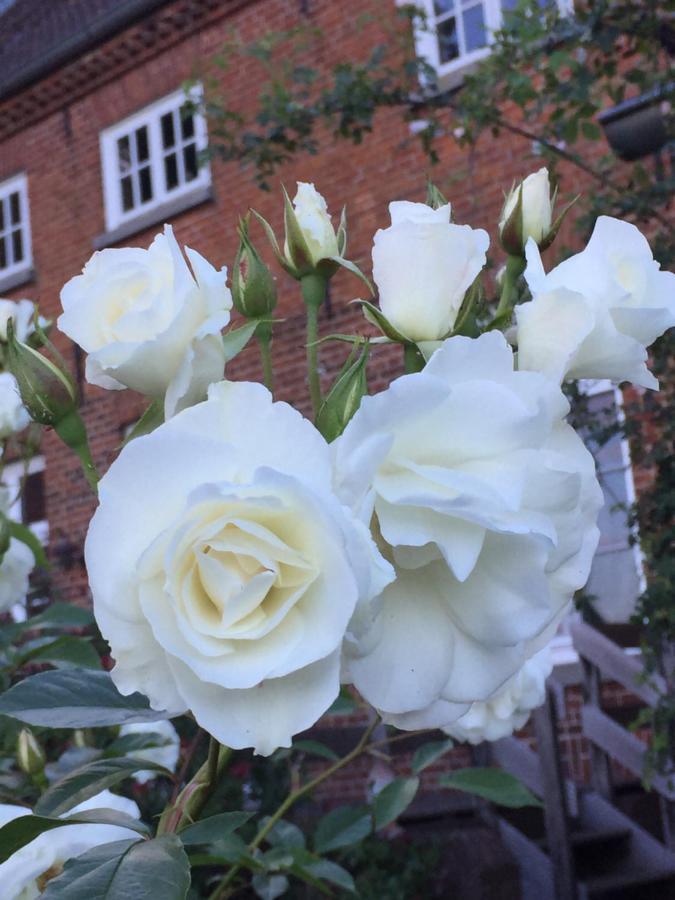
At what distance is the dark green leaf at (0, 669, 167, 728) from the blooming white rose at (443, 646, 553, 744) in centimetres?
100

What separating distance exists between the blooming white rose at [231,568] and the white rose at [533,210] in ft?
1.23

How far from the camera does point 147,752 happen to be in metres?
1.95

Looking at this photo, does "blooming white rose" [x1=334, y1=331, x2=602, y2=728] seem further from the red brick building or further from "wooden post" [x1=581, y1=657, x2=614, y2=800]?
the red brick building

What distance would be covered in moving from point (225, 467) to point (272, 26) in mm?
6748

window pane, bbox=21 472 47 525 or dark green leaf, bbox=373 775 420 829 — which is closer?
dark green leaf, bbox=373 775 420 829

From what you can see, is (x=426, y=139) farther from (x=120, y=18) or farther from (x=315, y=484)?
(x=120, y=18)

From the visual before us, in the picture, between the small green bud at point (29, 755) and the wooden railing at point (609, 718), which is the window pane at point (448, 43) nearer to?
the wooden railing at point (609, 718)

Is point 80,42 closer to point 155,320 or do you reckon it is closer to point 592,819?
point 592,819

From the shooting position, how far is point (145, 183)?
766 cm

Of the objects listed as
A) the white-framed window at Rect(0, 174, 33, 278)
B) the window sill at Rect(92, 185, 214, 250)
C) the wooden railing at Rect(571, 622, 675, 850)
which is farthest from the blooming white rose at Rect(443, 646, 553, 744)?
the white-framed window at Rect(0, 174, 33, 278)

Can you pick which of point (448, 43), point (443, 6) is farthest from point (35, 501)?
point (443, 6)

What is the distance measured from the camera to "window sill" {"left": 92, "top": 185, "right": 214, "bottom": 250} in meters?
6.85

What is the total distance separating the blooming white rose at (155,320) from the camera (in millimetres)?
665

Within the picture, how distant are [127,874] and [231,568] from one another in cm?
22
